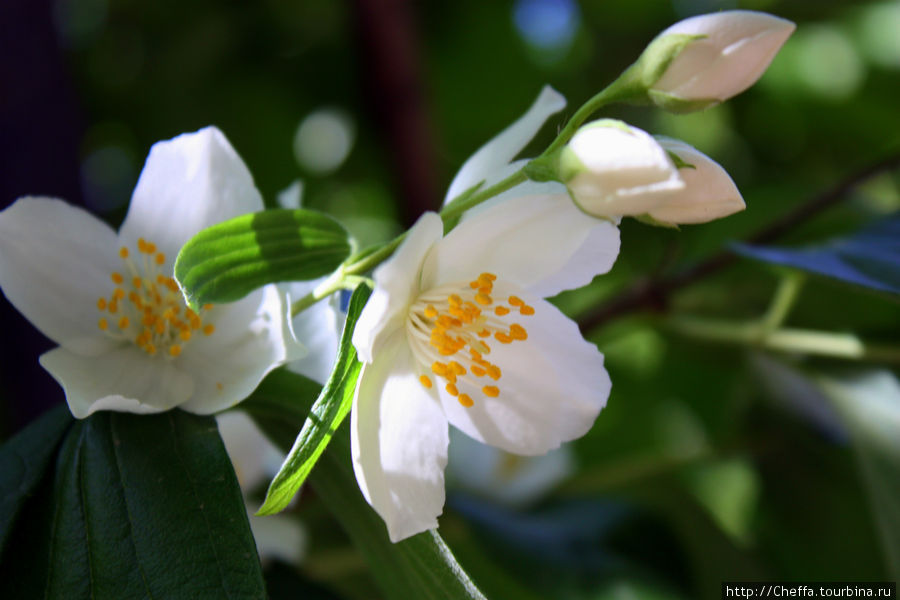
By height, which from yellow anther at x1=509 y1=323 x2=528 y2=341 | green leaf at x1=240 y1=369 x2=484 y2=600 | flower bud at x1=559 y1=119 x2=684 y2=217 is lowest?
green leaf at x1=240 y1=369 x2=484 y2=600

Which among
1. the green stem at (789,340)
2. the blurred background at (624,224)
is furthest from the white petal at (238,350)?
the green stem at (789,340)

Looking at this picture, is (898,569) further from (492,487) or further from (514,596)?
(492,487)

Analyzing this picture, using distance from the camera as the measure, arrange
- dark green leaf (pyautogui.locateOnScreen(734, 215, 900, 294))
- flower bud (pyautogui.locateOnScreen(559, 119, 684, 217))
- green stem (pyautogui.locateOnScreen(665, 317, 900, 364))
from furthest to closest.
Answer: green stem (pyautogui.locateOnScreen(665, 317, 900, 364))
dark green leaf (pyautogui.locateOnScreen(734, 215, 900, 294))
flower bud (pyautogui.locateOnScreen(559, 119, 684, 217))

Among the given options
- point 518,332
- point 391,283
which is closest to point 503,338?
point 518,332

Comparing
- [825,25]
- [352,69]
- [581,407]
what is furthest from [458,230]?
[825,25]

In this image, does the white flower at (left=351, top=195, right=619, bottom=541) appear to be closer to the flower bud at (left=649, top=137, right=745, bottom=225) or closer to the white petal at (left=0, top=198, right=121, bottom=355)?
the flower bud at (left=649, top=137, right=745, bottom=225)

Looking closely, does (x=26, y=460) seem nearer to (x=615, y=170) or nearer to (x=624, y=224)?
(x=615, y=170)

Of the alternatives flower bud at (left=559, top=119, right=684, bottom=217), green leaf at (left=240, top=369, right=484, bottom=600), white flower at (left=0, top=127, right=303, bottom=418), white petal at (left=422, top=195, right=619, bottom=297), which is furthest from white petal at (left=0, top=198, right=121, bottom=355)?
flower bud at (left=559, top=119, right=684, bottom=217)
